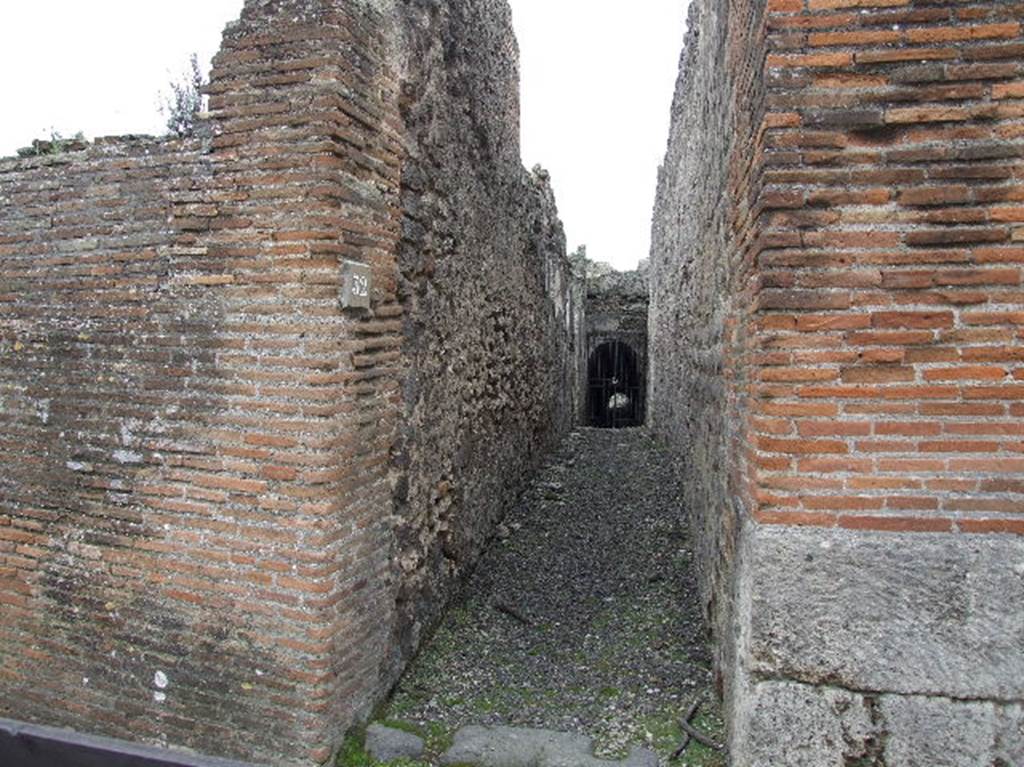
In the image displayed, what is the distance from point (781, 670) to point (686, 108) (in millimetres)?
6142

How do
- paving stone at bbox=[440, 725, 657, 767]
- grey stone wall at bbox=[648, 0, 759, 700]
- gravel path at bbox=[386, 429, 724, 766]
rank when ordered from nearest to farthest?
paving stone at bbox=[440, 725, 657, 767]
grey stone wall at bbox=[648, 0, 759, 700]
gravel path at bbox=[386, 429, 724, 766]

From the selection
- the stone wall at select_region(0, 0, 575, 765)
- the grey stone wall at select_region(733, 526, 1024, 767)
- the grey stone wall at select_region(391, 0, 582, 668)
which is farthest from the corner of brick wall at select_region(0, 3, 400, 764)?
the grey stone wall at select_region(733, 526, 1024, 767)

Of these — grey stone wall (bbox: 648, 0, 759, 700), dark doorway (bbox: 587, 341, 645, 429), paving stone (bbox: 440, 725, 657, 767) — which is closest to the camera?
paving stone (bbox: 440, 725, 657, 767)

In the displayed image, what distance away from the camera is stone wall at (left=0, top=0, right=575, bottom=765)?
3170 millimetres

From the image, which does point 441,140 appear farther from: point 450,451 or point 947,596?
point 947,596

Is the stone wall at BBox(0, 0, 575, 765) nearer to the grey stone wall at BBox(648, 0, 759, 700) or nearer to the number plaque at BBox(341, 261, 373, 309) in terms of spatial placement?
the number plaque at BBox(341, 261, 373, 309)

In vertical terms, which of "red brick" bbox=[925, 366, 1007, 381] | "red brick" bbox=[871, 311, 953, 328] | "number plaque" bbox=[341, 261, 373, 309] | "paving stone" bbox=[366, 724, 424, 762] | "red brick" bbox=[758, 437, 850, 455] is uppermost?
"number plaque" bbox=[341, 261, 373, 309]

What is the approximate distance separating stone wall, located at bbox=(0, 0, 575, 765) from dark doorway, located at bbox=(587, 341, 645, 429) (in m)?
14.4

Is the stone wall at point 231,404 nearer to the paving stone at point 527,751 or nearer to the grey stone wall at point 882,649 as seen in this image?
the paving stone at point 527,751

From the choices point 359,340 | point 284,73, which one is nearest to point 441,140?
point 284,73

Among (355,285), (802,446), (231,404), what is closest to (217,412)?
(231,404)

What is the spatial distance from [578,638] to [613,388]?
14.9 m

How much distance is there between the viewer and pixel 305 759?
3.18m

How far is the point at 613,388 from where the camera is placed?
1916cm
